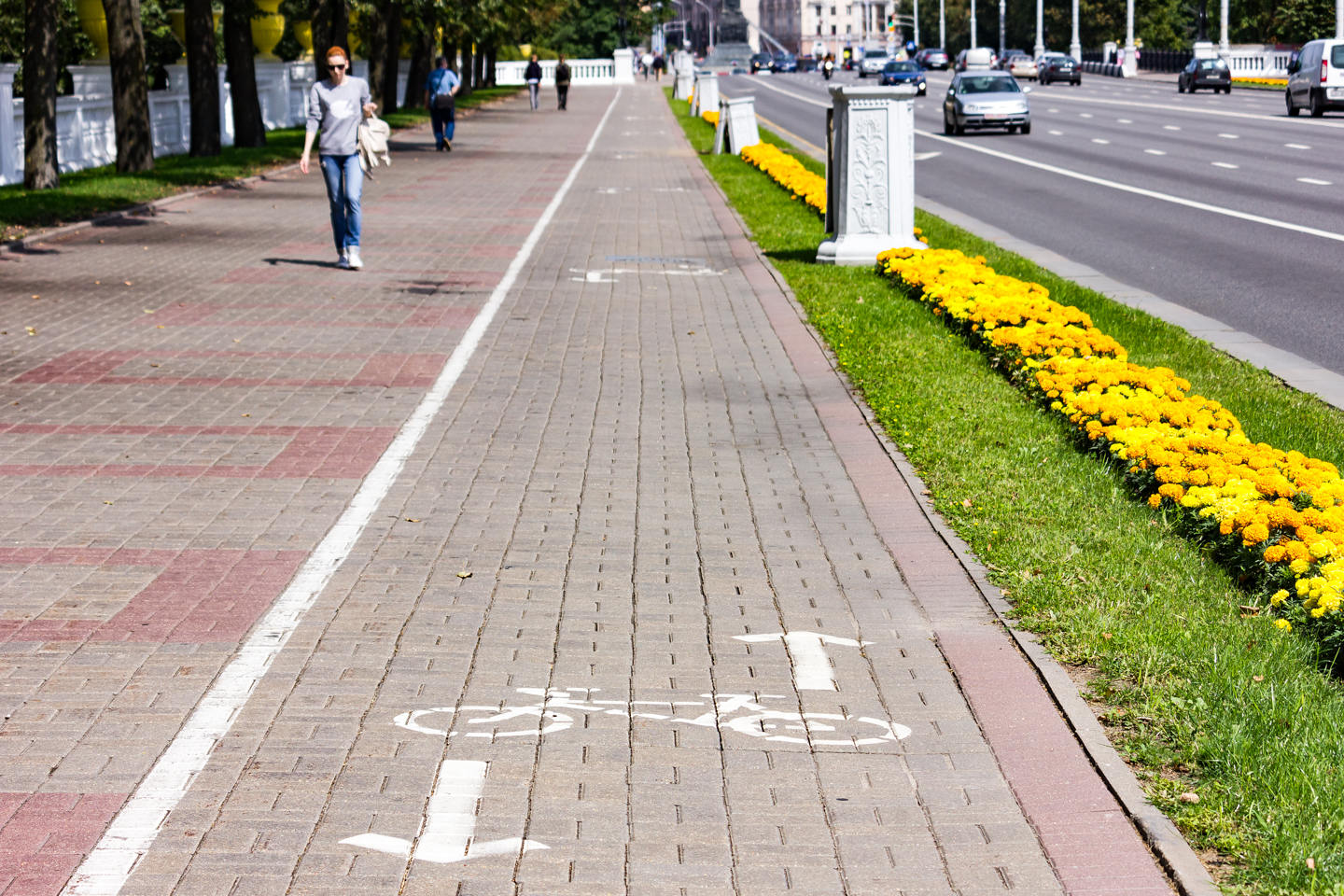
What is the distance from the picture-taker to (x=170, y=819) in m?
4.32

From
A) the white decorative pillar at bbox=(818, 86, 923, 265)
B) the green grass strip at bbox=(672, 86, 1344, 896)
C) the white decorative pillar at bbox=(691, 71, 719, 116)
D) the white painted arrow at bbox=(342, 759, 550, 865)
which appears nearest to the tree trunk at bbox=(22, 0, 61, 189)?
the white decorative pillar at bbox=(818, 86, 923, 265)

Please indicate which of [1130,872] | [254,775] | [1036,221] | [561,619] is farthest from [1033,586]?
[1036,221]

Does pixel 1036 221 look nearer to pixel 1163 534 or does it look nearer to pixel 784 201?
pixel 784 201

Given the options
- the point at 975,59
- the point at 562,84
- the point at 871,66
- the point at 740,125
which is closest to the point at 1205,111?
the point at 740,125

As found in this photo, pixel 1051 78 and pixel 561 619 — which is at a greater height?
pixel 1051 78

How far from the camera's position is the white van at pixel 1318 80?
4072 centimetres

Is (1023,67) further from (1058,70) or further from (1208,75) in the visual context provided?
(1208,75)

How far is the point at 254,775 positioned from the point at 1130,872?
2342 mm

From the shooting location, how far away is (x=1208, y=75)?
6084 cm

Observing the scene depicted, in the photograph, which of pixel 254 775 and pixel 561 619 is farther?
pixel 561 619

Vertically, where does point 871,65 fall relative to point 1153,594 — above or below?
above

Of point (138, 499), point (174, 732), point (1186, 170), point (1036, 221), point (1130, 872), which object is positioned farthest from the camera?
point (1186, 170)

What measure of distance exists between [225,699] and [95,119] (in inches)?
→ 1047

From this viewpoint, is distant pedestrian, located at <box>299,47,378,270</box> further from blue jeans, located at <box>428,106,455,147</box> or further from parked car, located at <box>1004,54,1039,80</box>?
parked car, located at <box>1004,54,1039,80</box>
